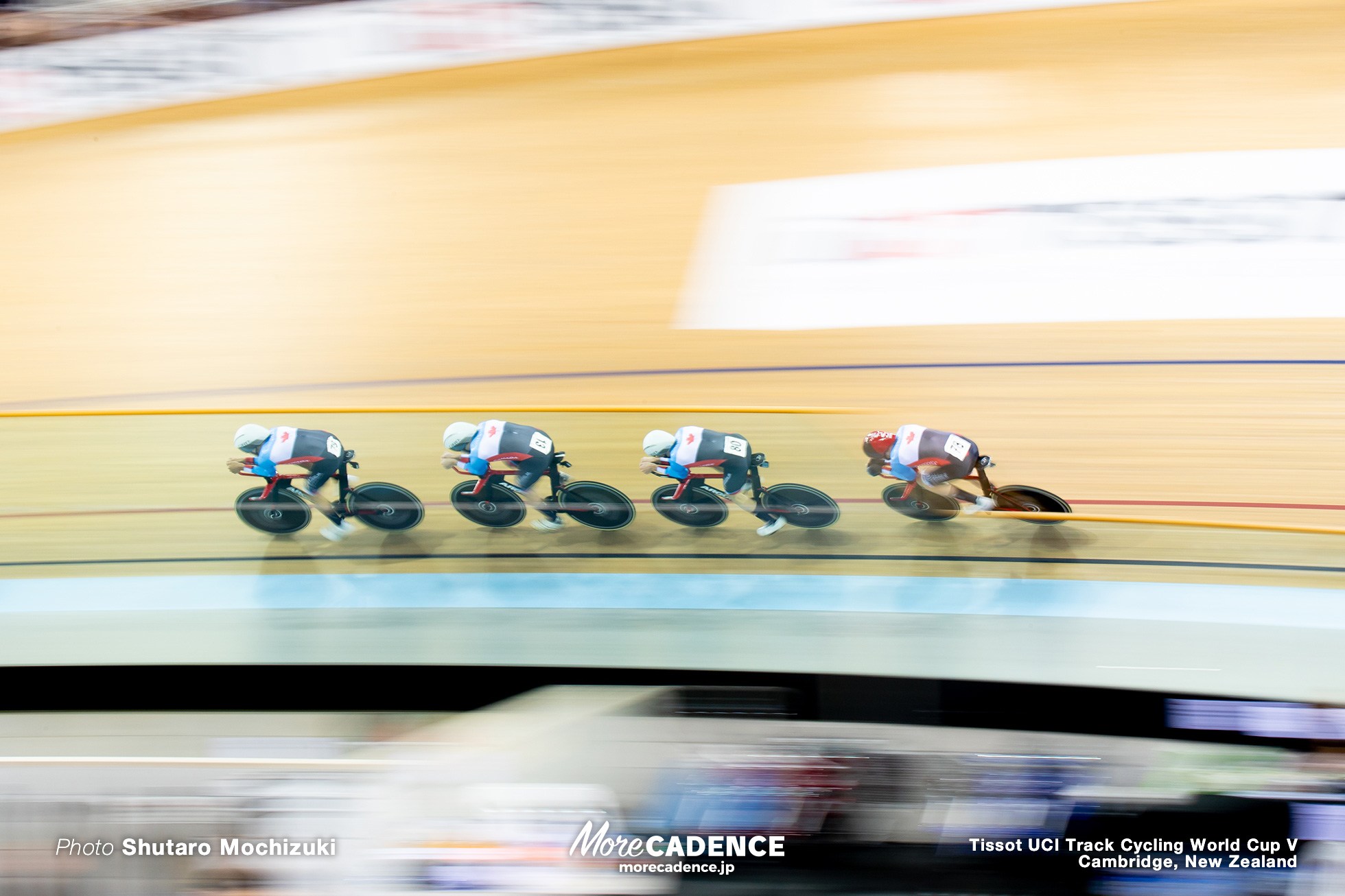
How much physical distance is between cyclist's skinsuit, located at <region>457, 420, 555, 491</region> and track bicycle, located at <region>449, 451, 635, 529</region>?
32 mm

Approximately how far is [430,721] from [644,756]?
75 centimetres

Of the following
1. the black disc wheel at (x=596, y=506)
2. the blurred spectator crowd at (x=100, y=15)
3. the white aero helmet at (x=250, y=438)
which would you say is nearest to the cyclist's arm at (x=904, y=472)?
the black disc wheel at (x=596, y=506)

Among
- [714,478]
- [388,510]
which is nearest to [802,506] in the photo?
[714,478]

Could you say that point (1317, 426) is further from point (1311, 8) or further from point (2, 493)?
point (2, 493)

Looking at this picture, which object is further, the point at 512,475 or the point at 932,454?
the point at 512,475

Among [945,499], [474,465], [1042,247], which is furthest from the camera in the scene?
[1042,247]

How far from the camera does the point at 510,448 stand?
3.29 meters

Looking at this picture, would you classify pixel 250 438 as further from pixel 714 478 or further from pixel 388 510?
pixel 714 478

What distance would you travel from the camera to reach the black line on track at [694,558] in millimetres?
3020

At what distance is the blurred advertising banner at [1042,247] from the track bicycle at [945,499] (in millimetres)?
1389

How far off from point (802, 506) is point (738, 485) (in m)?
0.23

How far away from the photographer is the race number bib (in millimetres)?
3240

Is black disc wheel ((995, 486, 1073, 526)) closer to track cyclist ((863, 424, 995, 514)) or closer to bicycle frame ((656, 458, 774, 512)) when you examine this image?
track cyclist ((863, 424, 995, 514))

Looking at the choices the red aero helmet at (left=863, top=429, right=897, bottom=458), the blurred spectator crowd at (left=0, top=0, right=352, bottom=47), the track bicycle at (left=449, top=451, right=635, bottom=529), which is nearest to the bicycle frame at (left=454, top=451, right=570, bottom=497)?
the track bicycle at (left=449, top=451, right=635, bottom=529)
